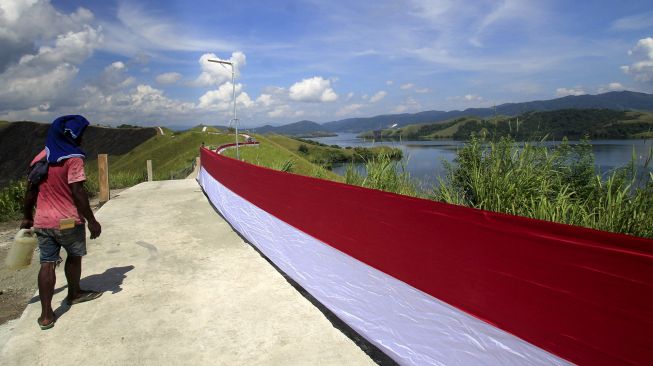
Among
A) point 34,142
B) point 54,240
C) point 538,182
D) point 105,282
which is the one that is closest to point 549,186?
point 538,182

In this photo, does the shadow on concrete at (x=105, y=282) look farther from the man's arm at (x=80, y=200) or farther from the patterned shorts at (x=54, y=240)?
the man's arm at (x=80, y=200)

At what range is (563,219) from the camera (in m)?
4.24

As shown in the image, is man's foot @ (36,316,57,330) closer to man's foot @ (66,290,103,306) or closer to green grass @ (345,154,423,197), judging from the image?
man's foot @ (66,290,103,306)

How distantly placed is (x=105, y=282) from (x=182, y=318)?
176 cm

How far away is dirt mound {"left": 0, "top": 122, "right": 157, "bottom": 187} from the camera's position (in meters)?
130

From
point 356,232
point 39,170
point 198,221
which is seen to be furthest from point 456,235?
point 198,221

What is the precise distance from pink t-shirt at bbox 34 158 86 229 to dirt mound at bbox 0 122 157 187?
132501mm

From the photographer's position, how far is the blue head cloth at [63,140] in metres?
4.02

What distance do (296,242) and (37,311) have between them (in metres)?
2.90

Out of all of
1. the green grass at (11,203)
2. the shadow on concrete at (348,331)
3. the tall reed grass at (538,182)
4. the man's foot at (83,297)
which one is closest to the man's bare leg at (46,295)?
the man's foot at (83,297)

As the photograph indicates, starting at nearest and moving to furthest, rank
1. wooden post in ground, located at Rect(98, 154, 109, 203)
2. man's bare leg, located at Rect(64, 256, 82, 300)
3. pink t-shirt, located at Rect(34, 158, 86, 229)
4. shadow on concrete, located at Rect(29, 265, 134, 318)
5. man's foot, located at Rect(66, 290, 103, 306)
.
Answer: pink t-shirt, located at Rect(34, 158, 86, 229)
man's bare leg, located at Rect(64, 256, 82, 300)
man's foot, located at Rect(66, 290, 103, 306)
shadow on concrete, located at Rect(29, 265, 134, 318)
wooden post in ground, located at Rect(98, 154, 109, 203)

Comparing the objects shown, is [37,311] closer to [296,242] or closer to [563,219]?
[296,242]

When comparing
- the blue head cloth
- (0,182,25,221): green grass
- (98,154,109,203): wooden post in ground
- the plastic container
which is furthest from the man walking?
(0,182,25,221): green grass

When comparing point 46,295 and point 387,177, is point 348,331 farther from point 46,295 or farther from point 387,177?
point 387,177
